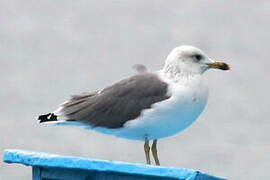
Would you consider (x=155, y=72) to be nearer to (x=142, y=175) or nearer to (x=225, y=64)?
(x=225, y=64)

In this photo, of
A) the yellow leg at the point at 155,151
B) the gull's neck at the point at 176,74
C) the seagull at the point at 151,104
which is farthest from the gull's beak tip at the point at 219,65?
the yellow leg at the point at 155,151

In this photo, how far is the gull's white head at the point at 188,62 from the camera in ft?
17.1

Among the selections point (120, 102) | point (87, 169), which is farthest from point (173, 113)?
point (87, 169)

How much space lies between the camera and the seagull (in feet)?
16.4

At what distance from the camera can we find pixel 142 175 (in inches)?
146

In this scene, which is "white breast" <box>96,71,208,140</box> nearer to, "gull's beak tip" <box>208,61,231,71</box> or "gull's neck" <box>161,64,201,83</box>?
"gull's neck" <box>161,64,201,83</box>

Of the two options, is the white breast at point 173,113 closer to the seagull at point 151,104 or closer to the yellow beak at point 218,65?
the seagull at point 151,104

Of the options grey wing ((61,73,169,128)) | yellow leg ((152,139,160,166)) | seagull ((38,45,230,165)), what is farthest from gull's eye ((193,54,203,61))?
yellow leg ((152,139,160,166))

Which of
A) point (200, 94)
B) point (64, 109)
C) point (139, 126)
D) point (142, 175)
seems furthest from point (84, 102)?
point (142, 175)

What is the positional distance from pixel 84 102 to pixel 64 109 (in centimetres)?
15

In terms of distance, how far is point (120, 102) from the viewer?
17.2 ft

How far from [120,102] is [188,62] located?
1.78ft

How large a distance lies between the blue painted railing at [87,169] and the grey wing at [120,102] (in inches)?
47.6

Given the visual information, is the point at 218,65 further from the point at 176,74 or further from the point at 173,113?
the point at 173,113
